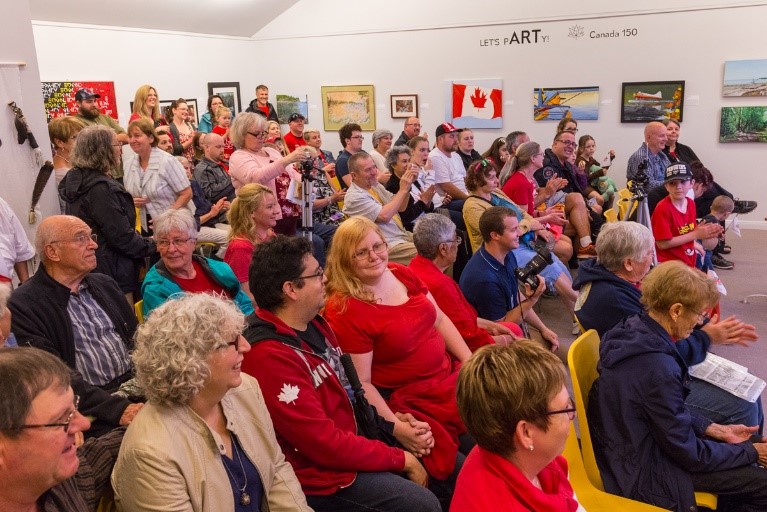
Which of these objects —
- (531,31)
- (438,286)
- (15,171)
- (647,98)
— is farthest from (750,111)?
→ (15,171)

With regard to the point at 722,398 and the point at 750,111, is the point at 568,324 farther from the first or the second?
the point at 750,111

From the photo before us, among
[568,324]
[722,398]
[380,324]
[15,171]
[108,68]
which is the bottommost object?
[568,324]

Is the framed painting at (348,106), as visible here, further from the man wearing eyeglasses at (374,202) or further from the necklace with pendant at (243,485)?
the necklace with pendant at (243,485)

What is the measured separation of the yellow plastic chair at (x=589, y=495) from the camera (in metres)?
2.21

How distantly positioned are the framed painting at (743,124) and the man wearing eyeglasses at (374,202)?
5.47 metres

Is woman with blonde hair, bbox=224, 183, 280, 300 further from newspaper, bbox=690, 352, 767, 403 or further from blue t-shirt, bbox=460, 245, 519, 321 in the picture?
newspaper, bbox=690, 352, 767, 403

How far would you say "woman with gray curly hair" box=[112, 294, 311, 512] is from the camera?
1.64 m

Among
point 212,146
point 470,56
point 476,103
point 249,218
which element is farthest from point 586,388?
point 470,56

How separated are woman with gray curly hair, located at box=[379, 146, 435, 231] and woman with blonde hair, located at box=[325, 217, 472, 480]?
2927mm

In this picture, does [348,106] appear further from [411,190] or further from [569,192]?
[411,190]

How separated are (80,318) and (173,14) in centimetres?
742

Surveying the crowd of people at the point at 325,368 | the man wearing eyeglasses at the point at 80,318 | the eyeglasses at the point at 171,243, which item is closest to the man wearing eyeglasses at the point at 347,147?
the crowd of people at the point at 325,368

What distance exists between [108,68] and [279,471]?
24.9 feet

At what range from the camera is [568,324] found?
526cm
